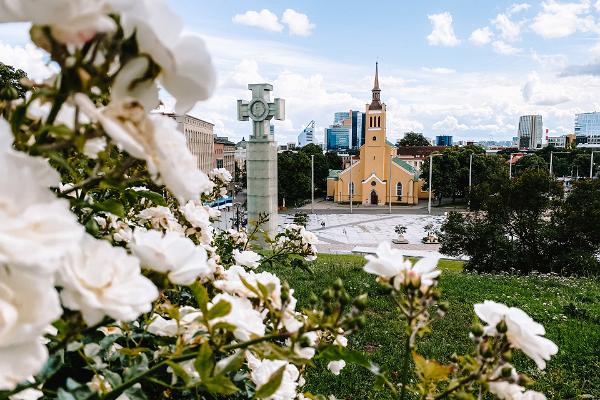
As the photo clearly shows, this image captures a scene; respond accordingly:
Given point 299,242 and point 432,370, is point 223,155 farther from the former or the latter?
point 432,370

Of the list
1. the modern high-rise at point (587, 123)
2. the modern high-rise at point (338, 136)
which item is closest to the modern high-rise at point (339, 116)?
the modern high-rise at point (338, 136)

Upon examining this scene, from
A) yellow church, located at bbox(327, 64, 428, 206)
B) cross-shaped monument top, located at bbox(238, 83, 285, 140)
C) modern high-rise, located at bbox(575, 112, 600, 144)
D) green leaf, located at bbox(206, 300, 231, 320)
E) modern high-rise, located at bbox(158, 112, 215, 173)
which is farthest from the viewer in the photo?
modern high-rise, located at bbox(575, 112, 600, 144)

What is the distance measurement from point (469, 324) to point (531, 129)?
159637 millimetres

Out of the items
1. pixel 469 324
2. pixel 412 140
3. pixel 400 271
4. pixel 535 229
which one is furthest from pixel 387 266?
pixel 412 140

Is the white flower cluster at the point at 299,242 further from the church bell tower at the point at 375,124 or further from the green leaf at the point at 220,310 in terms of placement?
the church bell tower at the point at 375,124

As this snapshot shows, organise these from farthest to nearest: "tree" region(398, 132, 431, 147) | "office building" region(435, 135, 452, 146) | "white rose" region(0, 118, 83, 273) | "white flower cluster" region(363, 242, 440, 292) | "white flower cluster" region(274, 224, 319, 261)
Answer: "office building" region(435, 135, 452, 146) → "tree" region(398, 132, 431, 147) → "white flower cluster" region(274, 224, 319, 261) → "white flower cluster" region(363, 242, 440, 292) → "white rose" region(0, 118, 83, 273)

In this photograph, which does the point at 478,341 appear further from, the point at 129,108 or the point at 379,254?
the point at 129,108

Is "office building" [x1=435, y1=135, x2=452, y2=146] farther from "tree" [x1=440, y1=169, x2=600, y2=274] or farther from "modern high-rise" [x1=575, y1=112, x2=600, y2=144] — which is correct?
"tree" [x1=440, y1=169, x2=600, y2=274]

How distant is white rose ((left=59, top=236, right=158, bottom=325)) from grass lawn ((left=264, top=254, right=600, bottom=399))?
12.4 ft

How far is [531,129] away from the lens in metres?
151

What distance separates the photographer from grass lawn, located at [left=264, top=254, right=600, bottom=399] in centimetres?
490

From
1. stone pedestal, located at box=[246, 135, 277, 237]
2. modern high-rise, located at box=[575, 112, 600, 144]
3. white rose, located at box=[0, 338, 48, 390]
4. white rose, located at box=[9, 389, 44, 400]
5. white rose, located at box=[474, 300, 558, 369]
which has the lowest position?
stone pedestal, located at box=[246, 135, 277, 237]

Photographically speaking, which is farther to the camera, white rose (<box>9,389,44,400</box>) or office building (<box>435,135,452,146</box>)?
office building (<box>435,135,452,146</box>)

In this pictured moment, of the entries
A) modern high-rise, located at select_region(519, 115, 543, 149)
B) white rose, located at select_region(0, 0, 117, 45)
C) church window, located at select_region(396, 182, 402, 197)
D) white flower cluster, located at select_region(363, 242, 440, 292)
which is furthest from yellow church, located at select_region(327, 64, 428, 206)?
modern high-rise, located at select_region(519, 115, 543, 149)
